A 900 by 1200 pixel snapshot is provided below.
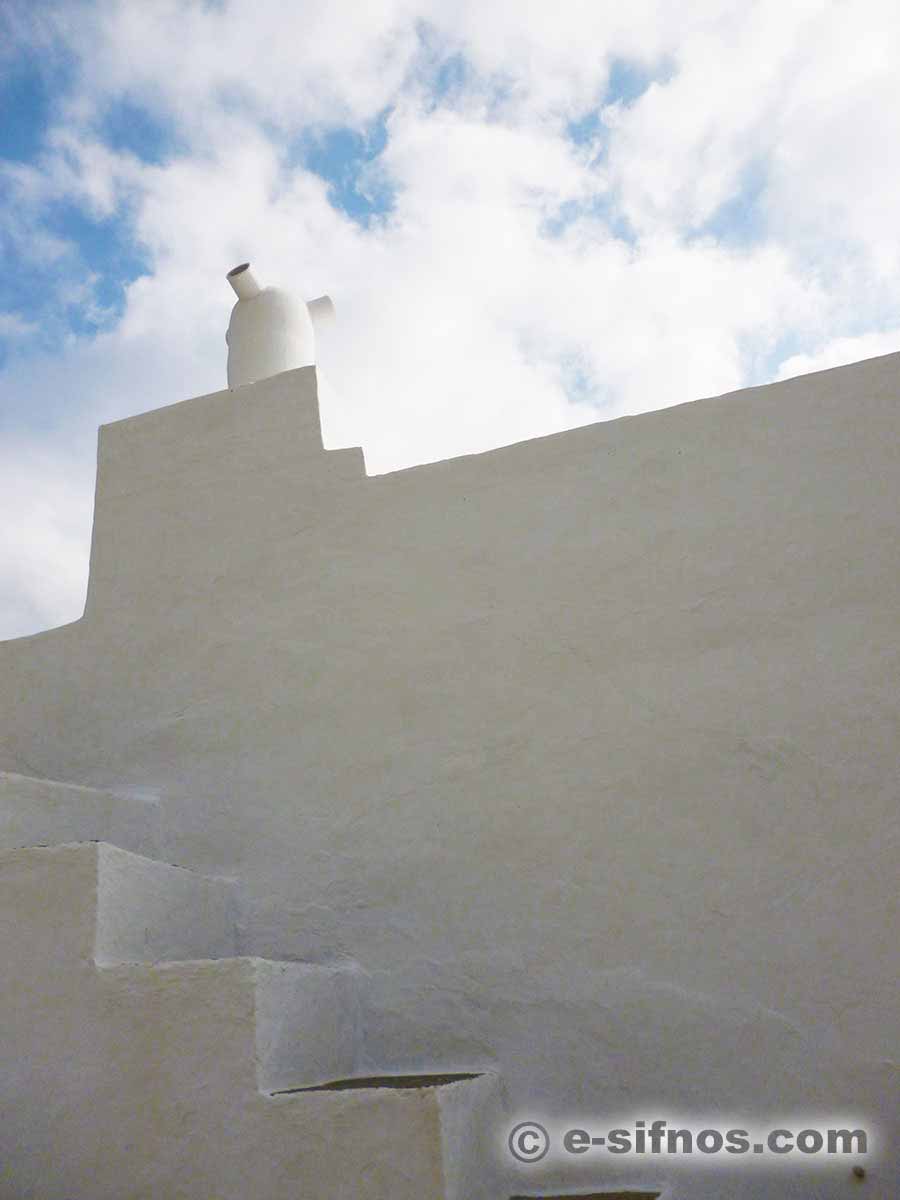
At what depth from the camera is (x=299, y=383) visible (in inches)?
175

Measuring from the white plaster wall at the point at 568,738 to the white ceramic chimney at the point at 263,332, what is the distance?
1.98ft

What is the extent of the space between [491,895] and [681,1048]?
72 cm

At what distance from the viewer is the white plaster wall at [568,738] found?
3072mm

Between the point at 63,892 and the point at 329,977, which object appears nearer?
the point at 63,892

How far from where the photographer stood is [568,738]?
3.49 m

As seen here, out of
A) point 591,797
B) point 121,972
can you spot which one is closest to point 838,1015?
point 591,797

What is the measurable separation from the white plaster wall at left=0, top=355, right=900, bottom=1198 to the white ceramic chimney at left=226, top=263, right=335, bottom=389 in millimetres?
605

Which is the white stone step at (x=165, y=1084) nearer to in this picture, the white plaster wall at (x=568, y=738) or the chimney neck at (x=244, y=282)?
the white plaster wall at (x=568, y=738)

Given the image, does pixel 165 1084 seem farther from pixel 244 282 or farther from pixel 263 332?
pixel 244 282

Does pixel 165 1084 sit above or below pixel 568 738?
below

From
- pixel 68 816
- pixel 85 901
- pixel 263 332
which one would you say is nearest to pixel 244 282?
pixel 263 332

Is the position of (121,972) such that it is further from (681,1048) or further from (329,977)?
(681,1048)

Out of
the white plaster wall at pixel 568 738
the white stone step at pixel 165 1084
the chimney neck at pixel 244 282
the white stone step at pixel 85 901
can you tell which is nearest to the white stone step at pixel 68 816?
the white plaster wall at pixel 568 738

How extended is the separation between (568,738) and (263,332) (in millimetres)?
2587
